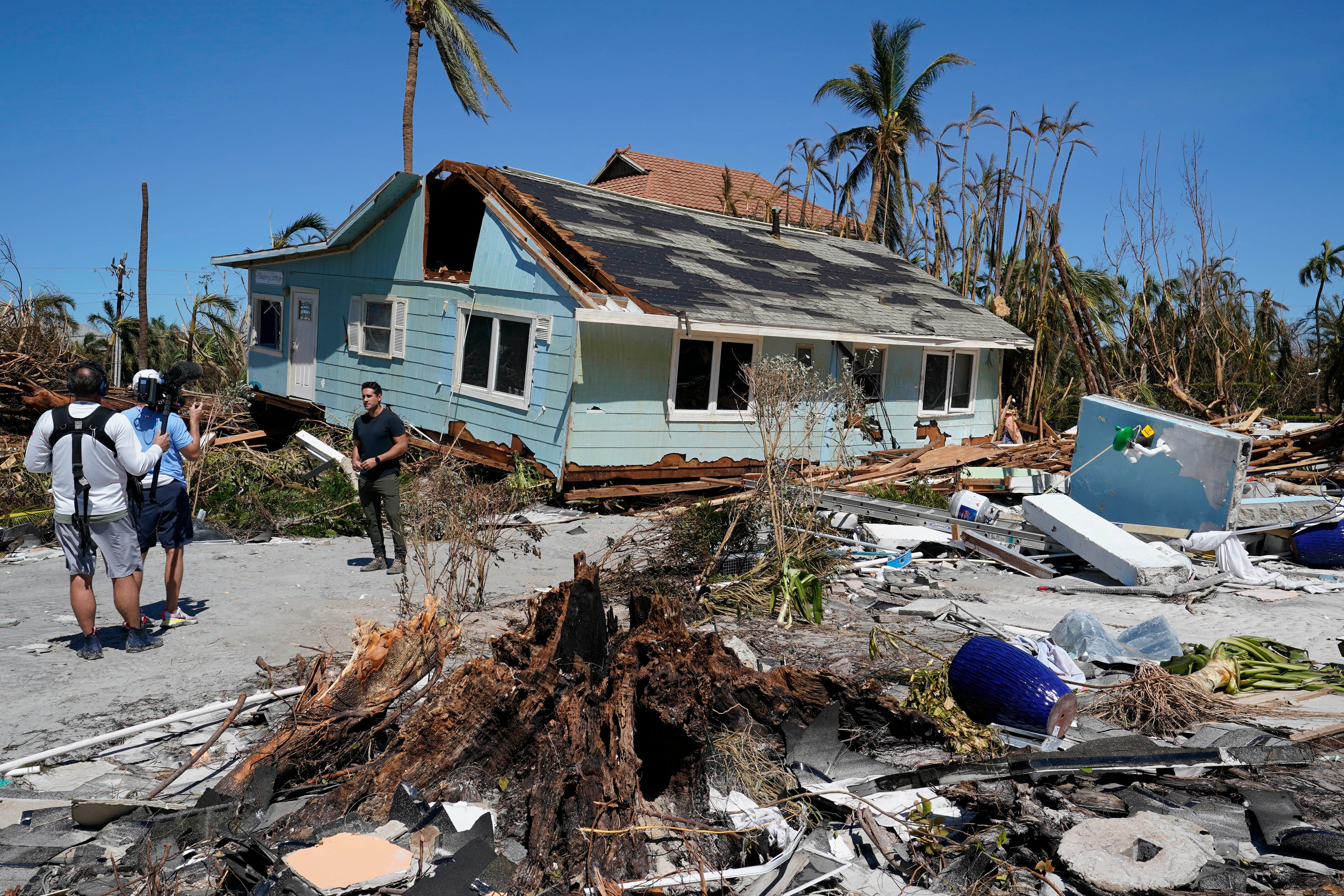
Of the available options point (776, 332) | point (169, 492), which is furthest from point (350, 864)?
point (776, 332)

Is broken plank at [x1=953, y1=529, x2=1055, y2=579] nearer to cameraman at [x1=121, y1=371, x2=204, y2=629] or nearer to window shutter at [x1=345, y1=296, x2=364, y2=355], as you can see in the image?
cameraman at [x1=121, y1=371, x2=204, y2=629]

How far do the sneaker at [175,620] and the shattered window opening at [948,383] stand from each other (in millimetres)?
12292

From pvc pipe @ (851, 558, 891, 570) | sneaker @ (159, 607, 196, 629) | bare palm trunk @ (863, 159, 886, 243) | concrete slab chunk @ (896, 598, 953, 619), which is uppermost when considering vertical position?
bare palm trunk @ (863, 159, 886, 243)

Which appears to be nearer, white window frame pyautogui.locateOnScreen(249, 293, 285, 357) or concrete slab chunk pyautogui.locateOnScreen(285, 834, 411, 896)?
concrete slab chunk pyautogui.locateOnScreen(285, 834, 411, 896)

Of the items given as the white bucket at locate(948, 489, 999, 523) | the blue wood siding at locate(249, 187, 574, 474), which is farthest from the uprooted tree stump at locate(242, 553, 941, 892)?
the blue wood siding at locate(249, 187, 574, 474)

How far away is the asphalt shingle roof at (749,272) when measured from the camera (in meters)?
12.1

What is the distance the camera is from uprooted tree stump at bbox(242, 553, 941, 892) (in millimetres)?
3562

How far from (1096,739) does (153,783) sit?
4525 millimetres

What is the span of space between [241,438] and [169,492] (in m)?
9.09

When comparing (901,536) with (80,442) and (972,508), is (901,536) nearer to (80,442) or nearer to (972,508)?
(972,508)

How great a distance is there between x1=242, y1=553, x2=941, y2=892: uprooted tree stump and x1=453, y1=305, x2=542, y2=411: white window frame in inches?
288

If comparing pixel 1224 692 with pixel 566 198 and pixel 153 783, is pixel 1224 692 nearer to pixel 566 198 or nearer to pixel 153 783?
pixel 153 783

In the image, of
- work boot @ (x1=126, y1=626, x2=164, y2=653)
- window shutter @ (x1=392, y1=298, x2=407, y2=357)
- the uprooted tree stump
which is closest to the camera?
the uprooted tree stump

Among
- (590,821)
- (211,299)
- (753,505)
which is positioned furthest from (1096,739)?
(211,299)
